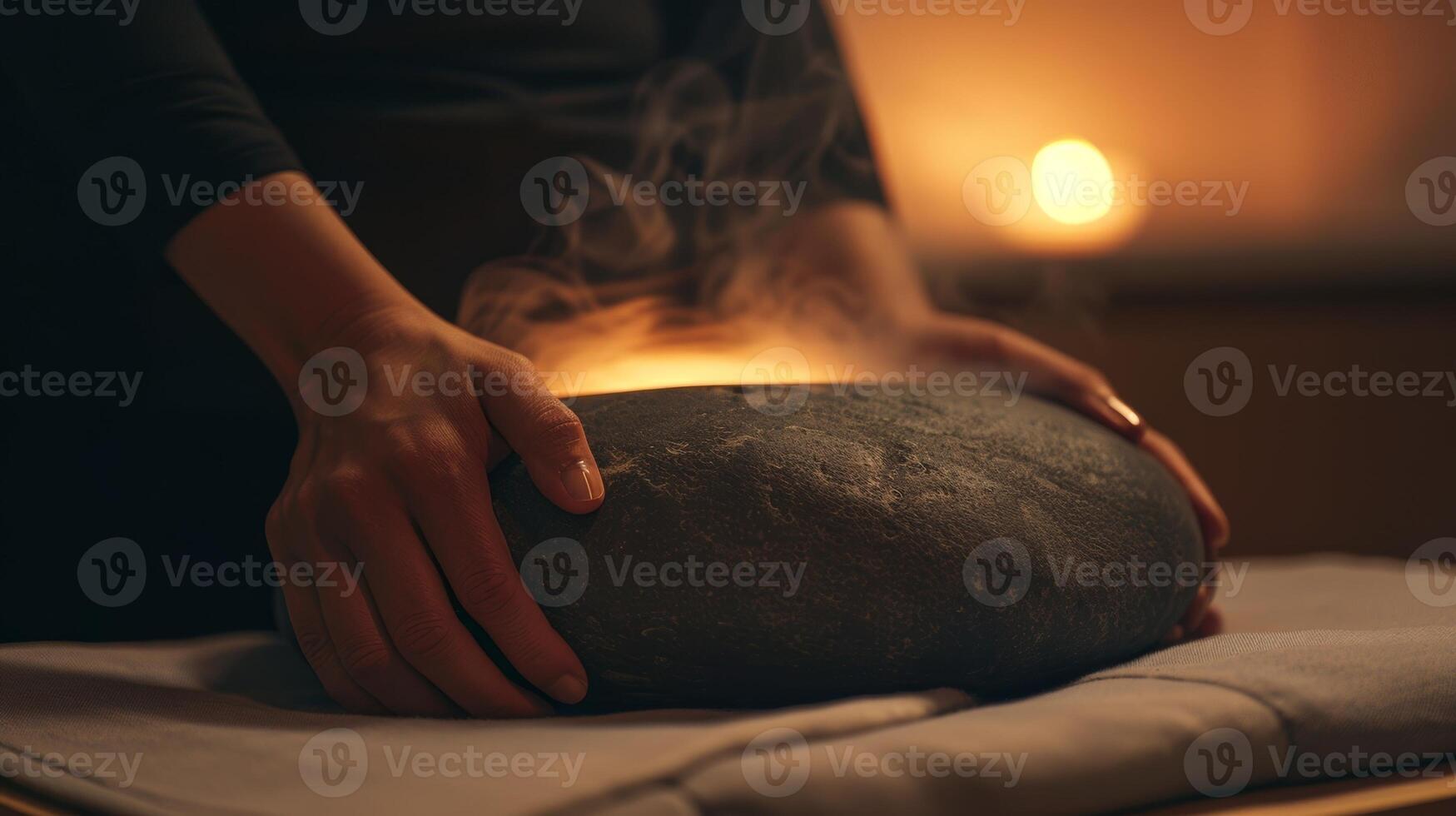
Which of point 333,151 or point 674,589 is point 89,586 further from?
point 674,589

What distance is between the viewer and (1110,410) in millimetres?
876

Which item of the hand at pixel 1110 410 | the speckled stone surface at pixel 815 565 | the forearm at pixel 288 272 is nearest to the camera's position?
the speckled stone surface at pixel 815 565

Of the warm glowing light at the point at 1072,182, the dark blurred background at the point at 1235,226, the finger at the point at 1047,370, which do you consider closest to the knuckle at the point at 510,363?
the finger at the point at 1047,370

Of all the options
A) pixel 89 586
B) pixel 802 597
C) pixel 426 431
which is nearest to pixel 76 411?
pixel 89 586

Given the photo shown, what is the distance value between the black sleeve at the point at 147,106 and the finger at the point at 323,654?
29 cm

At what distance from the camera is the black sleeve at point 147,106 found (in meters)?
0.71

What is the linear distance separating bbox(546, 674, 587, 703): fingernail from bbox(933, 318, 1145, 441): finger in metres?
0.51

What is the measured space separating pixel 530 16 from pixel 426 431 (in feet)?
1.87

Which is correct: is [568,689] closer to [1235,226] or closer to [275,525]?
[275,525]

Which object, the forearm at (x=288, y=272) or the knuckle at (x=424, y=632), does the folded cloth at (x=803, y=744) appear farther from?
the forearm at (x=288, y=272)

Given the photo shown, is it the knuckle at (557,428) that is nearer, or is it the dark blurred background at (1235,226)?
the knuckle at (557,428)

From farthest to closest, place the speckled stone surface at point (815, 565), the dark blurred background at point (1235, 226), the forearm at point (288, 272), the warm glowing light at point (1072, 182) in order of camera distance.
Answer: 1. the warm glowing light at point (1072, 182)
2. the dark blurred background at point (1235, 226)
3. the forearm at point (288, 272)
4. the speckled stone surface at point (815, 565)

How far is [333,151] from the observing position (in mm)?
948

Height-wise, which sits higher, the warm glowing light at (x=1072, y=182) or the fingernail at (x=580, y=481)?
the warm glowing light at (x=1072, y=182)
